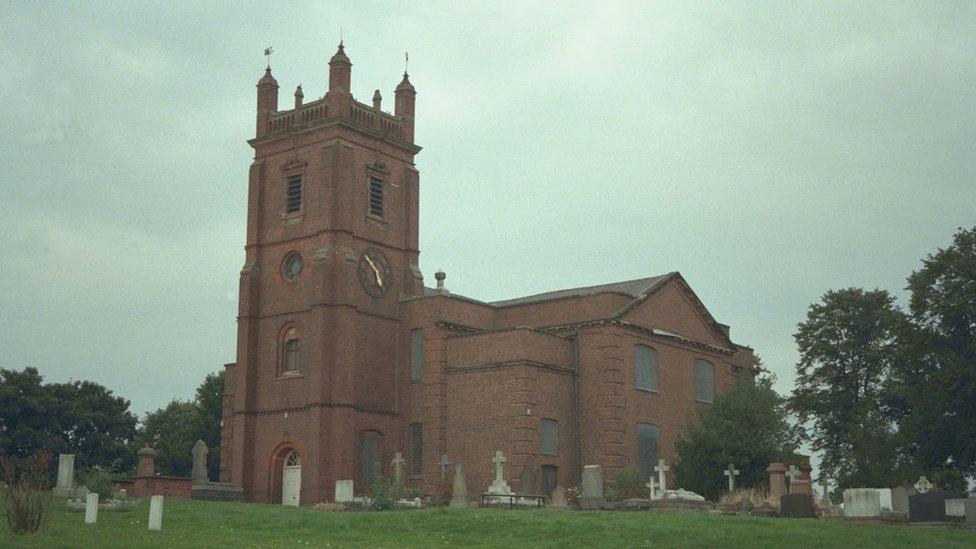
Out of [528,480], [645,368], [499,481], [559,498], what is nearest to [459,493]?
[499,481]

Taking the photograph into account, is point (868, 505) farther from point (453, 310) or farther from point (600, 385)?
point (453, 310)

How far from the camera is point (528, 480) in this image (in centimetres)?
4922

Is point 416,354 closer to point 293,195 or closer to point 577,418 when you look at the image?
point 577,418

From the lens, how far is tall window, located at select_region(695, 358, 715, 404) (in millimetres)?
58625

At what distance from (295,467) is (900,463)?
26.3 meters

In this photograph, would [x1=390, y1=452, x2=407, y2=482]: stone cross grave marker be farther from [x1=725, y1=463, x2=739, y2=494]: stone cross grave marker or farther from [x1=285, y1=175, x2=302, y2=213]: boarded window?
[x1=725, y1=463, x2=739, y2=494]: stone cross grave marker

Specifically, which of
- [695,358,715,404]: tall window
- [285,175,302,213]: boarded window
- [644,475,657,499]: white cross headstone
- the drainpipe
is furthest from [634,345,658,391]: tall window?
[285,175,302,213]: boarded window

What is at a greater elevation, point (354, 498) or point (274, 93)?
point (274, 93)

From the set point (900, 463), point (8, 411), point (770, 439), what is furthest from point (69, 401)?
point (900, 463)

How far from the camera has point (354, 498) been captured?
44.8 metres

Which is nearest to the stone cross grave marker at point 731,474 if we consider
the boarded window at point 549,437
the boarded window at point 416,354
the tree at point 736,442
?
the tree at point 736,442

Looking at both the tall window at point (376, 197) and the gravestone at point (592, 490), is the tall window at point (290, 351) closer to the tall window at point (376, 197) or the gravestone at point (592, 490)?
the tall window at point (376, 197)

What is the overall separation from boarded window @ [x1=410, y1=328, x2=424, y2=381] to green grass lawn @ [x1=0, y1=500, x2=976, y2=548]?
17499 millimetres

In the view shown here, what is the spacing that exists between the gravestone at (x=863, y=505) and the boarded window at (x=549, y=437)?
58.7 ft
